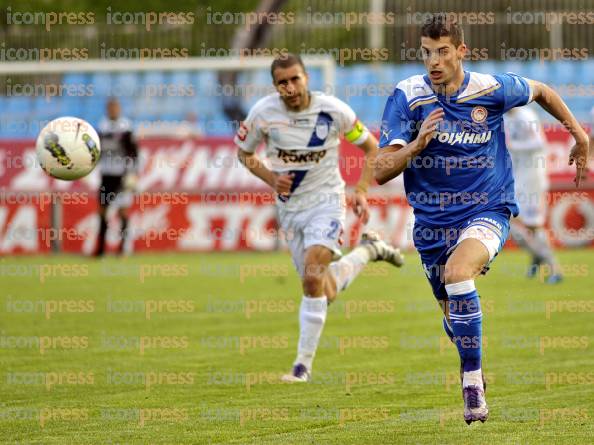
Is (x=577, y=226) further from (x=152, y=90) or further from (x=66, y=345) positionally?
(x=66, y=345)

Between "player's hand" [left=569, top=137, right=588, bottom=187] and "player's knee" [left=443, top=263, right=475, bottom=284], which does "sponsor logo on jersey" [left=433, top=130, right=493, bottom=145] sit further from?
"player's knee" [left=443, top=263, right=475, bottom=284]

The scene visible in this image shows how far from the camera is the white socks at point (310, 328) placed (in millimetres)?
9523

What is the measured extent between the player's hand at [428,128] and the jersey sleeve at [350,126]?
10.1 ft

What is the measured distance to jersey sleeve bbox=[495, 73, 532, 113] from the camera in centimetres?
762

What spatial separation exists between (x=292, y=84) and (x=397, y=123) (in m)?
2.32

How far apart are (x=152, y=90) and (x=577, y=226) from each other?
28.8 feet

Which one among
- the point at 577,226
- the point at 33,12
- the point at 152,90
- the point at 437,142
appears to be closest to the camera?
the point at 437,142

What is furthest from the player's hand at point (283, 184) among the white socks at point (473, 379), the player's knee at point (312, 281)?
the white socks at point (473, 379)

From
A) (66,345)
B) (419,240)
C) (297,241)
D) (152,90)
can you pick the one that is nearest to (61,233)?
(152,90)

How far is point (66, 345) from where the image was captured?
11508 mm

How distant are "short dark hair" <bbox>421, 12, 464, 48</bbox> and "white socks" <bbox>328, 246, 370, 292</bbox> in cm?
362

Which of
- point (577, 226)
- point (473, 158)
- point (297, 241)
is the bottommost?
point (577, 226)

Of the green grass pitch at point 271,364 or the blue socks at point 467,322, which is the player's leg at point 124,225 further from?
the blue socks at point 467,322

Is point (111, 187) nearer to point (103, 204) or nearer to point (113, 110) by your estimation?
point (103, 204)
